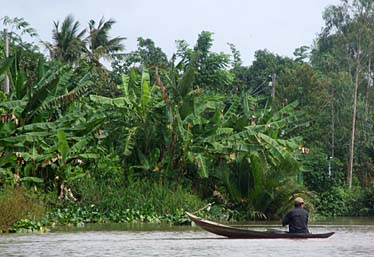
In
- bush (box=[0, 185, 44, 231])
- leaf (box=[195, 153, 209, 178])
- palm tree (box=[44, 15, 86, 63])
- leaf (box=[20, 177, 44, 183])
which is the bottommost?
bush (box=[0, 185, 44, 231])

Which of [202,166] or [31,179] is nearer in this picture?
[31,179]

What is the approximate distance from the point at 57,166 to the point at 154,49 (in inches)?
1359

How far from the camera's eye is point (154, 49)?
63719mm

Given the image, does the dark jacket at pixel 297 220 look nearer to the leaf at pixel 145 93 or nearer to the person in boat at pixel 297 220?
the person in boat at pixel 297 220

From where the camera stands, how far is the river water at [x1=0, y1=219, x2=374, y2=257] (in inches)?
681

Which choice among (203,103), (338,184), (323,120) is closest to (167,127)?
(203,103)

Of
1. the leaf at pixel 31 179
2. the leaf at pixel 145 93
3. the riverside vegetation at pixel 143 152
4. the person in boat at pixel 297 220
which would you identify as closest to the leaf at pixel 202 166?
the riverside vegetation at pixel 143 152

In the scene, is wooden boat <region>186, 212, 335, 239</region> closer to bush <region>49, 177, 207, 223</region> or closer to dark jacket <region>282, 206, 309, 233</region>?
dark jacket <region>282, 206, 309, 233</region>

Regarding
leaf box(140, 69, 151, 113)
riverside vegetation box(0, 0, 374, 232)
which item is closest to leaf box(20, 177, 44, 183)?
riverside vegetation box(0, 0, 374, 232)

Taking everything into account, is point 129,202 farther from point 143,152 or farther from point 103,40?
point 103,40

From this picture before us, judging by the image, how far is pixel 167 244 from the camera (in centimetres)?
1980

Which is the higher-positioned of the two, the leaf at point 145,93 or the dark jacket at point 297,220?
the leaf at point 145,93

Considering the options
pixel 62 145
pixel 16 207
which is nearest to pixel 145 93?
pixel 62 145

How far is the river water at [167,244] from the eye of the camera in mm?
17303
